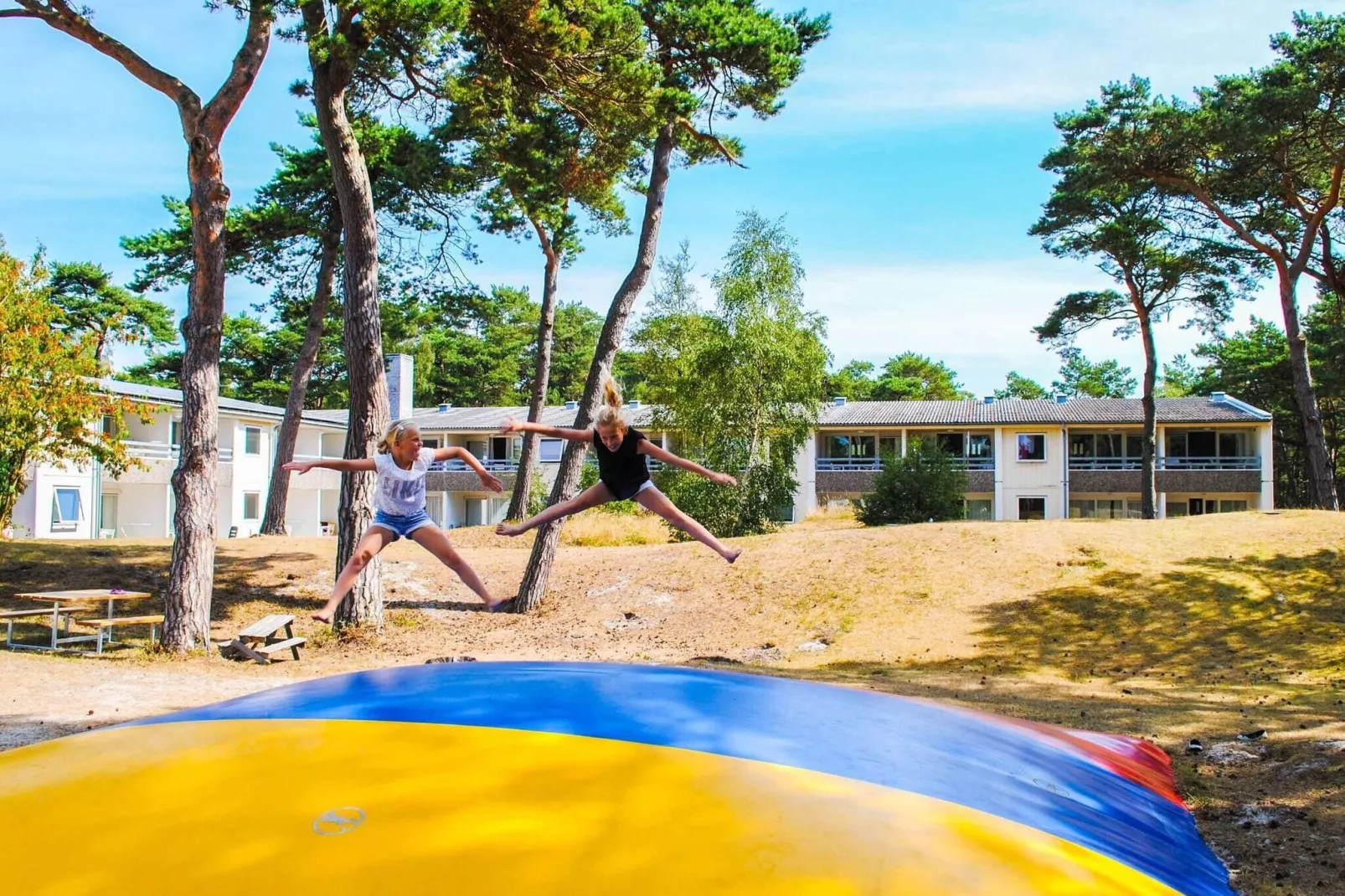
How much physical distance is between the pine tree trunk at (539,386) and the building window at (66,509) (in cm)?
1671

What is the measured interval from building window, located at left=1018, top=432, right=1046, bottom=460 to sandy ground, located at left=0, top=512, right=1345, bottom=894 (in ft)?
67.4

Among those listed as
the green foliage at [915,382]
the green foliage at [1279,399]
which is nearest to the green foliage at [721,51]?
the green foliage at [1279,399]

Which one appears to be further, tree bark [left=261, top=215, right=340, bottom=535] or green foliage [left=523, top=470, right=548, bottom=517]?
green foliage [left=523, top=470, right=548, bottom=517]

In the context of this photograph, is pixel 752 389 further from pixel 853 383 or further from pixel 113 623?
pixel 853 383

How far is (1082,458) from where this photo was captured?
3953 cm

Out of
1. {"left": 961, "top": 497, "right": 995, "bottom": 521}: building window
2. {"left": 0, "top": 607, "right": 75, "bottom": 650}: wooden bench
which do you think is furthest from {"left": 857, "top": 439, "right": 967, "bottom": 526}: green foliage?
{"left": 961, "top": 497, "right": 995, "bottom": 521}: building window

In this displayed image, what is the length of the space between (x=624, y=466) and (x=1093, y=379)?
75.8m

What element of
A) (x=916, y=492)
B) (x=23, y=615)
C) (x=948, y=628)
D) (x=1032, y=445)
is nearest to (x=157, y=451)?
(x=23, y=615)

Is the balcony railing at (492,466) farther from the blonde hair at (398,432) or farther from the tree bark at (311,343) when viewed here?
the blonde hair at (398,432)

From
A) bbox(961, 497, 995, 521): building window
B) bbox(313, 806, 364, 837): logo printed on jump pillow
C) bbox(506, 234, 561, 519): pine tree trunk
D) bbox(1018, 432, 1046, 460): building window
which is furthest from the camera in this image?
bbox(961, 497, 995, 521): building window

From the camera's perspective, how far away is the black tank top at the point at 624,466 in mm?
6773

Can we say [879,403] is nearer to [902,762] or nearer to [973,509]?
[973,509]

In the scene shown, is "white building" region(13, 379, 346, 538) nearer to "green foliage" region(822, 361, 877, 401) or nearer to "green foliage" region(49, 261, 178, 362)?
"green foliage" region(49, 261, 178, 362)

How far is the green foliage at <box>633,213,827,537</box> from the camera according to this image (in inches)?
944
